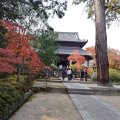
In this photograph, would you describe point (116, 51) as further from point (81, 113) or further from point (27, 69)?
point (81, 113)

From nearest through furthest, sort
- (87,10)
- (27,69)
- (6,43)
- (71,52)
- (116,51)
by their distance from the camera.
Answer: (6,43) → (27,69) → (87,10) → (71,52) → (116,51)

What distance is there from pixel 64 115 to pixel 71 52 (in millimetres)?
34811

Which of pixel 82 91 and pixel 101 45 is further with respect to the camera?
pixel 101 45

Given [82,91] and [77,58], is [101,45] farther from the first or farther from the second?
[77,58]

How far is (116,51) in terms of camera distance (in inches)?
1928

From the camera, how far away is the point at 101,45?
66.4 ft

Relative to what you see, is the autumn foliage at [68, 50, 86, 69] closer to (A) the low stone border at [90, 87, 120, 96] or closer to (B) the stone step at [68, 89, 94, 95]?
(A) the low stone border at [90, 87, 120, 96]

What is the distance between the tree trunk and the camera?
20.0 meters

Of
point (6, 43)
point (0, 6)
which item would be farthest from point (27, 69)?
point (0, 6)

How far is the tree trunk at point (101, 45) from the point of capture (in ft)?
65.8

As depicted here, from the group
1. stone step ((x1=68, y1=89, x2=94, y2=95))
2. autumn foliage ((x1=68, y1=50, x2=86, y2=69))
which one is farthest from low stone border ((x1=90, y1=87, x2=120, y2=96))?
autumn foliage ((x1=68, y1=50, x2=86, y2=69))

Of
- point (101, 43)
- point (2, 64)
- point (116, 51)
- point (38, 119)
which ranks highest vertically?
point (116, 51)

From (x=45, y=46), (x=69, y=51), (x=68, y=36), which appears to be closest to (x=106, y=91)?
(x=45, y=46)

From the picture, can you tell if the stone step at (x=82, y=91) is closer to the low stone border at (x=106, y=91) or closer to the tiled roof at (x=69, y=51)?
the low stone border at (x=106, y=91)
